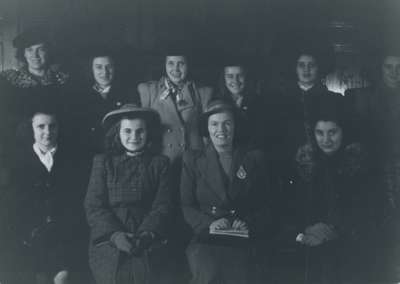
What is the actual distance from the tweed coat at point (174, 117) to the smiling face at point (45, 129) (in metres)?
0.55

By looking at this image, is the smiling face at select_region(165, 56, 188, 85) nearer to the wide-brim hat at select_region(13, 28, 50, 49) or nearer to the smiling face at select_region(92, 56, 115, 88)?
the smiling face at select_region(92, 56, 115, 88)

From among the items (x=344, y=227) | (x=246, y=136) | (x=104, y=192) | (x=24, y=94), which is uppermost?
(x=24, y=94)

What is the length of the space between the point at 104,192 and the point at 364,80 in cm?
171

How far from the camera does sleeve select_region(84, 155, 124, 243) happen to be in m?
3.36

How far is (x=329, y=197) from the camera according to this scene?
11.5 feet

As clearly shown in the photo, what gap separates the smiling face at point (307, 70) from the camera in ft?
11.5

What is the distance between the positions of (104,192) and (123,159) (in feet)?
0.72

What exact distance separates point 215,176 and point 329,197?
2.33 feet

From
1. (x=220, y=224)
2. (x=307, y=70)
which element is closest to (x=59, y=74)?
(x=220, y=224)

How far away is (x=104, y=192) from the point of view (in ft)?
11.1

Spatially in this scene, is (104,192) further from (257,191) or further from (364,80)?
(364,80)

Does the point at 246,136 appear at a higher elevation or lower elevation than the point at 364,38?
lower

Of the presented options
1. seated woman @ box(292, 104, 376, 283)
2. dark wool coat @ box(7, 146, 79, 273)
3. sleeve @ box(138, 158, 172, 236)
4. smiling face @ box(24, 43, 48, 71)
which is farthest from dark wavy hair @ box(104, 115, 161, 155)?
seated woman @ box(292, 104, 376, 283)

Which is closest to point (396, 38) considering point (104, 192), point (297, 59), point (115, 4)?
point (297, 59)
